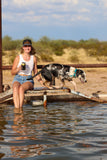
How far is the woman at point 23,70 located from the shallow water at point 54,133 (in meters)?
0.43

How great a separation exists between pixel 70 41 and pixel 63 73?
1754 inches

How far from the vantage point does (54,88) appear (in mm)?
8117

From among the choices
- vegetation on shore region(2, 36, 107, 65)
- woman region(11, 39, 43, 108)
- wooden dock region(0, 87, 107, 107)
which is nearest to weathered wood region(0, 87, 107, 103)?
wooden dock region(0, 87, 107, 107)

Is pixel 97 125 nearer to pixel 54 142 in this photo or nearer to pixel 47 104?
pixel 54 142

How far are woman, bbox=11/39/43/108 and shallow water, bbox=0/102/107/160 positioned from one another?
1.41ft

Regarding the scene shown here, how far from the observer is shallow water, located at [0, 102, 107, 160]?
3.83 m

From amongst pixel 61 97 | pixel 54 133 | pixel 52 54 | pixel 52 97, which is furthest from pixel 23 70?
pixel 52 54

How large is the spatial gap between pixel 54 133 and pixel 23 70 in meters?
3.10

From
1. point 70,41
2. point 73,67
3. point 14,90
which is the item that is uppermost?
point 70,41

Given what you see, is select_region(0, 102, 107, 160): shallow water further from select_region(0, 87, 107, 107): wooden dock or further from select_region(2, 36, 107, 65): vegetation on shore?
select_region(2, 36, 107, 65): vegetation on shore

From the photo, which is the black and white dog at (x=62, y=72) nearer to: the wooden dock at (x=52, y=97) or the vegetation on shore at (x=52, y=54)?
the wooden dock at (x=52, y=97)

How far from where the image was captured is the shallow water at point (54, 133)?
12.6ft

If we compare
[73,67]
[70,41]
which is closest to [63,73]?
[73,67]

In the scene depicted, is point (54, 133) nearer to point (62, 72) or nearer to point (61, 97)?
point (62, 72)
